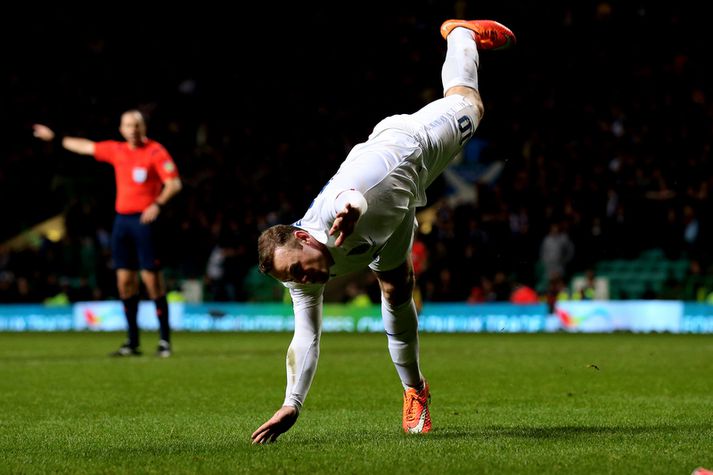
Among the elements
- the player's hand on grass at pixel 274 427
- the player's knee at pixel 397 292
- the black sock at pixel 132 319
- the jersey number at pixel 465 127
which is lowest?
the player's hand on grass at pixel 274 427

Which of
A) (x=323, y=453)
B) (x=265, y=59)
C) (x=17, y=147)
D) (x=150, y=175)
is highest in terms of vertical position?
(x=265, y=59)

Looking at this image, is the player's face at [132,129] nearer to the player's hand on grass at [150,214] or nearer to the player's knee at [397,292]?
the player's hand on grass at [150,214]

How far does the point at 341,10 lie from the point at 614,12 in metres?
6.11

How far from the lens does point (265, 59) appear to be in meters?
27.0

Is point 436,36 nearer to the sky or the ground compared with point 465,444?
nearer to the sky

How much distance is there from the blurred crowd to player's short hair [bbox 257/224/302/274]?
14434 millimetres

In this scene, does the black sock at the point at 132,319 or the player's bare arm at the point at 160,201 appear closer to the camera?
the player's bare arm at the point at 160,201

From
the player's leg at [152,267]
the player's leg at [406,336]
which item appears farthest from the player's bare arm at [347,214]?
the player's leg at [152,267]

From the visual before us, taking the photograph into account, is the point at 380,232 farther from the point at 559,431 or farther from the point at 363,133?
the point at 363,133

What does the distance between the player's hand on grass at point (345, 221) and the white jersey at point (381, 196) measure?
0.18ft

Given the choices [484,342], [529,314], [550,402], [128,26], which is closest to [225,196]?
[128,26]

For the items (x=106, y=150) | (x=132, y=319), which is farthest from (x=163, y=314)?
(x=106, y=150)

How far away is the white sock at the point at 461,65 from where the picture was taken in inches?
258

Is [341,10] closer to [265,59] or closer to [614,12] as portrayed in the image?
[265,59]
